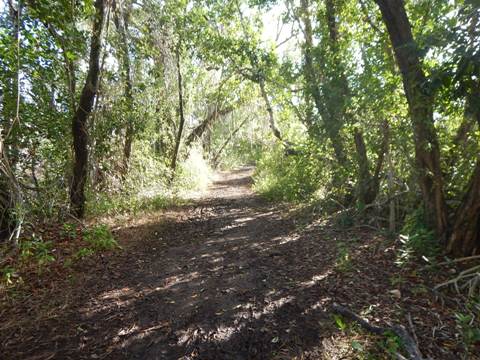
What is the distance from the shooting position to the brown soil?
2.21 meters

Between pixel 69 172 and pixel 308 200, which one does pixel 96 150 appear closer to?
pixel 69 172

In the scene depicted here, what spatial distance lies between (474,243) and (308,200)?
4069mm

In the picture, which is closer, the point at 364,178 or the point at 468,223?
the point at 468,223

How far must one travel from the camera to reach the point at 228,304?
111 inches

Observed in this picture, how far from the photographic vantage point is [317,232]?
16.3 feet

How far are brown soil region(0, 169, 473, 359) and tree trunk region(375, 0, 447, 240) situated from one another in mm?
810

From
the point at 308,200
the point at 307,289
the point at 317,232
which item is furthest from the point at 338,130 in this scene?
the point at 307,289

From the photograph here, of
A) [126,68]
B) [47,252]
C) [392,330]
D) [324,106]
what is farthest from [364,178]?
[126,68]

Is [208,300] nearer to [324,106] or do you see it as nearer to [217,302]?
[217,302]

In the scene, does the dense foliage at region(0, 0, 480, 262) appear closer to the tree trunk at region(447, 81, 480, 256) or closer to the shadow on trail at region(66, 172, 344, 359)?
the tree trunk at region(447, 81, 480, 256)

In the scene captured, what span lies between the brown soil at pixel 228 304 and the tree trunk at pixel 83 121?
1228 mm

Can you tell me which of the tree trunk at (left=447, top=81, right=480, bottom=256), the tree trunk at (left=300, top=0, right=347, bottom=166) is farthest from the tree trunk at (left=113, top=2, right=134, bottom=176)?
the tree trunk at (left=447, top=81, right=480, bottom=256)

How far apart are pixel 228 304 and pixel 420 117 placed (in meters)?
2.89

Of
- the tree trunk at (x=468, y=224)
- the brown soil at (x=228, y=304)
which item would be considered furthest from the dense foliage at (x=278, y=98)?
the brown soil at (x=228, y=304)
